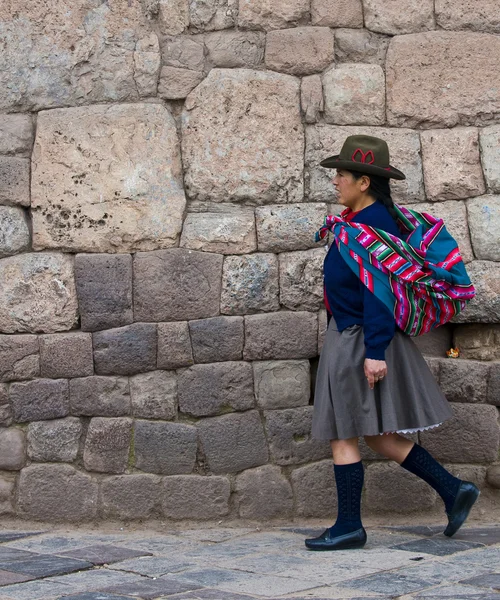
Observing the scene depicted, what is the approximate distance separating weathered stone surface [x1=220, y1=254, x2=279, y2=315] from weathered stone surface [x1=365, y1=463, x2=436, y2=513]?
99cm

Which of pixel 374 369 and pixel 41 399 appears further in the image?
pixel 41 399

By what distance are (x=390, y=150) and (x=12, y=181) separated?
1.88 m

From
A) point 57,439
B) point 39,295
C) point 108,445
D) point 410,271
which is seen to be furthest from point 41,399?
point 410,271

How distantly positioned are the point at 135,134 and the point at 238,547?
80.2 inches

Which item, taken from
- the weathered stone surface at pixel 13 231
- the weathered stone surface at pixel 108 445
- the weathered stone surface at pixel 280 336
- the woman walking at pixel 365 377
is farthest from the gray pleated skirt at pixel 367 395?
the weathered stone surface at pixel 13 231

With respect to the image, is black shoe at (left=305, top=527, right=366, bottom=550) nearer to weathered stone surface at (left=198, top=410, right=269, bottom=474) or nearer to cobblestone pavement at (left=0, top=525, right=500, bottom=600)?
cobblestone pavement at (left=0, top=525, right=500, bottom=600)

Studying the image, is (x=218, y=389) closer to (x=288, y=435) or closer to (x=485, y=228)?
(x=288, y=435)

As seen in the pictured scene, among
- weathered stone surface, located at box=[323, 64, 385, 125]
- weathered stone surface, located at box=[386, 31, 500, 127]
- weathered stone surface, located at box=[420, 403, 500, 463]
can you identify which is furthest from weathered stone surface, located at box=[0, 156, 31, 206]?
weathered stone surface, located at box=[420, 403, 500, 463]

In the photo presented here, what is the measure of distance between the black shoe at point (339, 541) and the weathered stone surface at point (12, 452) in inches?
59.6

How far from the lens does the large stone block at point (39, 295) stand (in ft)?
15.5

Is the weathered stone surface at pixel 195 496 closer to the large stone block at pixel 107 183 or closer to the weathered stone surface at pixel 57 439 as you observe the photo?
the weathered stone surface at pixel 57 439

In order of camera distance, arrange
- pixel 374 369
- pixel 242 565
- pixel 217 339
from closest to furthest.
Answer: pixel 242 565 → pixel 374 369 → pixel 217 339

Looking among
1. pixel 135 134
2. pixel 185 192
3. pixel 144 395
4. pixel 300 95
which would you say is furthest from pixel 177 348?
pixel 300 95

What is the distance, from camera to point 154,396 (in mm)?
4668
